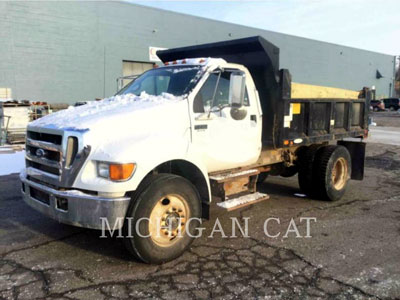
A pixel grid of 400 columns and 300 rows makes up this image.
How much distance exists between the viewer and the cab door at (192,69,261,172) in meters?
4.55

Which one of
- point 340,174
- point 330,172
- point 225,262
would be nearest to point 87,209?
point 225,262

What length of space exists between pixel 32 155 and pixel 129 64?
20.9 metres

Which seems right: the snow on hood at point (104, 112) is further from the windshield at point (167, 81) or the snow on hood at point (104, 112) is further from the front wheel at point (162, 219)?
the front wheel at point (162, 219)

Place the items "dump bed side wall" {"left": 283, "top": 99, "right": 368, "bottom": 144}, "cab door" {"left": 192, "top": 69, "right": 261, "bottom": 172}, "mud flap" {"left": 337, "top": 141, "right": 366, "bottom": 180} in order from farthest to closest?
"mud flap" {"left": 337, "top": 141, "right": 366, "bottom": 180}, "dump bed side wall" {"left": 283, "top": 99, "right": 368, "bottom": 144}, "cab door" {"left": 192, "top": 69, "right": 261, "bottom": 172}

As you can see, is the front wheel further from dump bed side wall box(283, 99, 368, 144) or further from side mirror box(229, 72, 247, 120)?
dump bed side wall box(283, 99, 368, 144)

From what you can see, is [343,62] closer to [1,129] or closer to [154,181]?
[1,129]

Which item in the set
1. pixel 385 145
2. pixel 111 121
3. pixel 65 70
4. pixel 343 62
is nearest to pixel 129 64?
pixel 65 70

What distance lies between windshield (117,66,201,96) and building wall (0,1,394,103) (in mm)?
16846

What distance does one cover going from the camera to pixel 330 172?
649 cm

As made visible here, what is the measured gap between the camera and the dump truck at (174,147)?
3.66 metres

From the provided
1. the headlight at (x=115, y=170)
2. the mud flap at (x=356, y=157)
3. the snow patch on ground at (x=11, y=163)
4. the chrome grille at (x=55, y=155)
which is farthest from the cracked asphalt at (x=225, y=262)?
the snow patch on ground at (x=11, y=163)

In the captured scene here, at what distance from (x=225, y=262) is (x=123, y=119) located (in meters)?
1.93

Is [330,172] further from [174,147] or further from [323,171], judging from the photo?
[174,147]

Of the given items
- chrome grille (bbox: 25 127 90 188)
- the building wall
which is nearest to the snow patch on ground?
chrome grille (bbox: 25 127 90 188)
